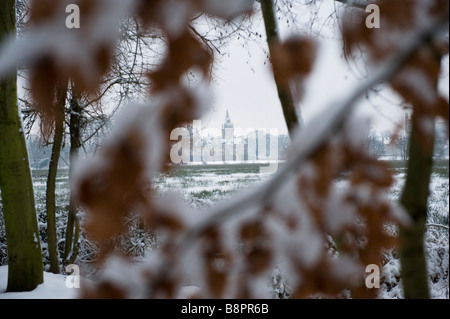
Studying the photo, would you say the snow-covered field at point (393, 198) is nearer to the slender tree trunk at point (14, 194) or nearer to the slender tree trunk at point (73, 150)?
the slender tree trunk at point (14, 194)

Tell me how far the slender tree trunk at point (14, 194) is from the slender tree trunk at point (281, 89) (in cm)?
215

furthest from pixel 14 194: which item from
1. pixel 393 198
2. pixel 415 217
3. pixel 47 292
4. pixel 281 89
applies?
pixel 393 198

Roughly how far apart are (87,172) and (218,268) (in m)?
0.25

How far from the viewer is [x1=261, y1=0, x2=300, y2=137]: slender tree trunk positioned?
898 mm

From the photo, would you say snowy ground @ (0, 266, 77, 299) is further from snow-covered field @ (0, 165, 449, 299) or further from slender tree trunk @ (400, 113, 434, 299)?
slender tree trunk @ (400, 113, 434, 299)

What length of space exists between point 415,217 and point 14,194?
2450 millimetres

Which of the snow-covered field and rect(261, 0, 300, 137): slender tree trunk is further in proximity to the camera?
the snow-covered field

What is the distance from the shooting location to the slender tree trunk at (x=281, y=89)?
2.95 feet

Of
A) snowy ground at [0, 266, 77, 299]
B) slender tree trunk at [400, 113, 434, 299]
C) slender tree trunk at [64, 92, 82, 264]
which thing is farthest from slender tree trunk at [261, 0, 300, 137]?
slender tree trunk at [64, 92, 82, 264]

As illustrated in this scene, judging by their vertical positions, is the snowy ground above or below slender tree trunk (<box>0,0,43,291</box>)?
below

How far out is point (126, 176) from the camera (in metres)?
0.48

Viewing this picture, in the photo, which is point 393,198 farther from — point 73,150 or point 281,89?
point 281,89

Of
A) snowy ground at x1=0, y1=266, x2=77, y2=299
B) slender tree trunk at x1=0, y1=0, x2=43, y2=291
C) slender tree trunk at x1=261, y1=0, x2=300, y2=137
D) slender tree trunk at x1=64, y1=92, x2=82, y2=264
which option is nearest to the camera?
slender tree trunk at x1=261, y1=0, x2=300, y2=137

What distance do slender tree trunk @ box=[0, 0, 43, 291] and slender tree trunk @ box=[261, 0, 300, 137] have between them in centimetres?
215
